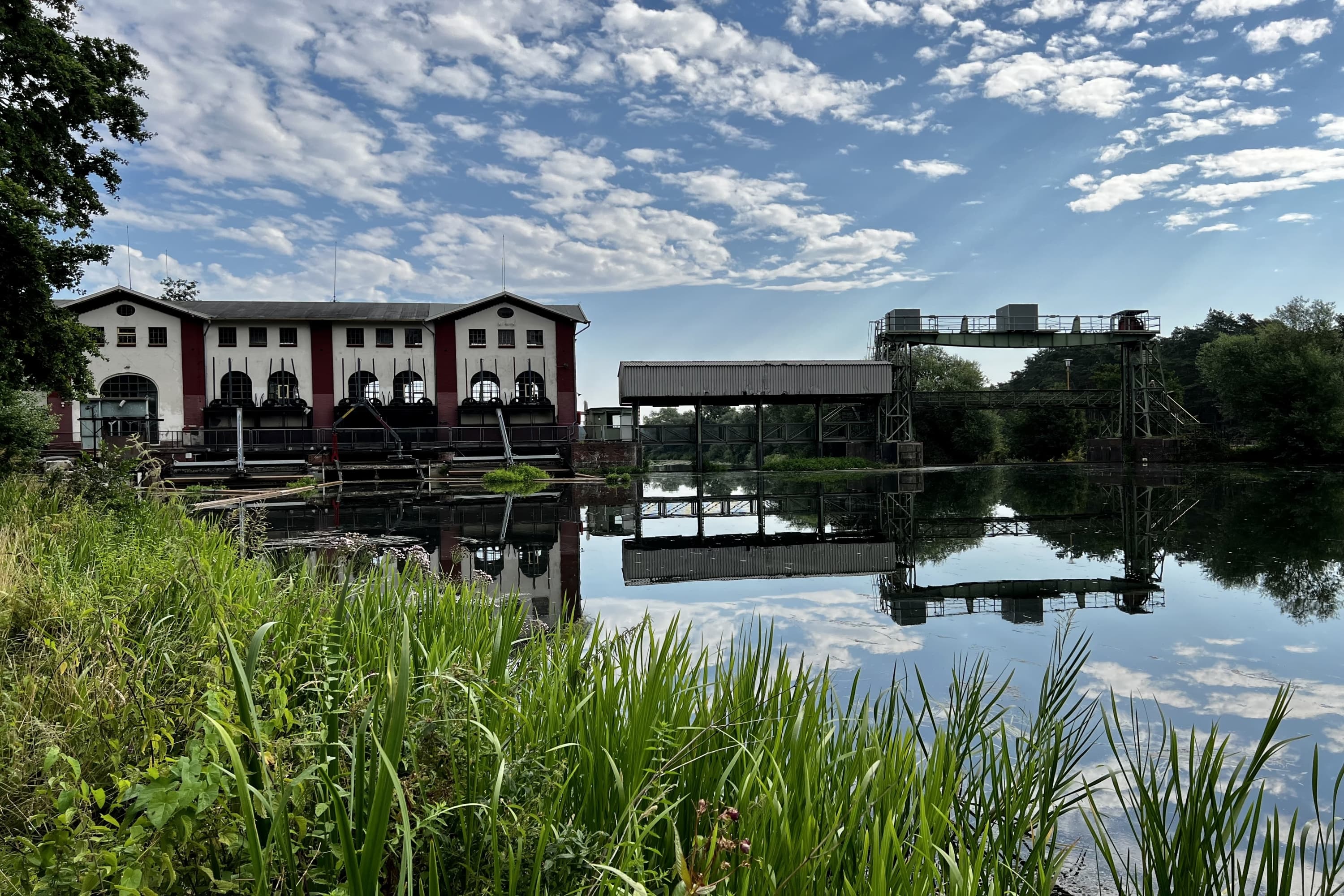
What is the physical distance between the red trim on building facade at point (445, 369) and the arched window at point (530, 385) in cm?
307

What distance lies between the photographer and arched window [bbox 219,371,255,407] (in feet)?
120

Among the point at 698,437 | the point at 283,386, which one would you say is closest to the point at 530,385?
the point at 698,437

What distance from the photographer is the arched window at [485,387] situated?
126 feet

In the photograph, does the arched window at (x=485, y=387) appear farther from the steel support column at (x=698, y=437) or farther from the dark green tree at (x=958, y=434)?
the dark green tree at (x=958, y=434)

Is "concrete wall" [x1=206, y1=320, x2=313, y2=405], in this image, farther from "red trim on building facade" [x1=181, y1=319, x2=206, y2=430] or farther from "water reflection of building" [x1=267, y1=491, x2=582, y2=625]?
"water reflection of building" [x1=267, y1=491, x2=582, y2=625]

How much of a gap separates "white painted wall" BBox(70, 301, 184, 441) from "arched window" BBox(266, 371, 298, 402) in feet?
12.3

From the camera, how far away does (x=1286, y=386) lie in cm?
3631

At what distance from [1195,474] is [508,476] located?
25.3m

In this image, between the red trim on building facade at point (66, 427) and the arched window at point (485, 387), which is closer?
the red trim on building facade at point (66, 427)

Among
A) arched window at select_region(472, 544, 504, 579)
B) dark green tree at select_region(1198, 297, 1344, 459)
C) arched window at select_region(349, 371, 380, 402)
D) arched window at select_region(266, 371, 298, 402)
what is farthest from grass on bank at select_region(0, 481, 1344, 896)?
dark green tree at select_region(1198, 297, 1344, 459)

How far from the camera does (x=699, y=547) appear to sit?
13070 millimetres

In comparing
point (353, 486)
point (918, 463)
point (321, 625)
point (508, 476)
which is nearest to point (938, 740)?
point (321, 625)

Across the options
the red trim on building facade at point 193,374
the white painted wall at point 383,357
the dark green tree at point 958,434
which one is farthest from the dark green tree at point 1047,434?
the red trim on building facade at point 193,374

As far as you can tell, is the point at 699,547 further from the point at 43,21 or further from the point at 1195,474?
the point at 1195,474
